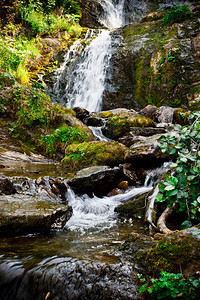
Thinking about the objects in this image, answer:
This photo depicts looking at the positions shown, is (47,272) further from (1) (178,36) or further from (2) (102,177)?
(1) (178,36)

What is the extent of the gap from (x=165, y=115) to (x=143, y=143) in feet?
12.8

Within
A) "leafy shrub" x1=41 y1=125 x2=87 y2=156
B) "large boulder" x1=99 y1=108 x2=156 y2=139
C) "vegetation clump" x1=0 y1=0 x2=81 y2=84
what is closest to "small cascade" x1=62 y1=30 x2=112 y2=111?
"vegetation clump" x1=0 y1=0 x2=81 y2=84

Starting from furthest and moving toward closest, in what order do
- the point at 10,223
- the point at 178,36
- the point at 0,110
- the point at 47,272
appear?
the point at 178,36 < the point at 0,110 < the point at 10,223 < the point at 47,272

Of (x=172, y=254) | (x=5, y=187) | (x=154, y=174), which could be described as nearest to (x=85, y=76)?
(x=154, y=174)

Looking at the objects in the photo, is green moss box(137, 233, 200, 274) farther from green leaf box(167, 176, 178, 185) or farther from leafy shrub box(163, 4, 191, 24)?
leafy shrub box(163, 4, 191, 24)

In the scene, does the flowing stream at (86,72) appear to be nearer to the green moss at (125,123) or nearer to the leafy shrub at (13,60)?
the leafy shrub at (13,60)

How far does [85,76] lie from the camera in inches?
480

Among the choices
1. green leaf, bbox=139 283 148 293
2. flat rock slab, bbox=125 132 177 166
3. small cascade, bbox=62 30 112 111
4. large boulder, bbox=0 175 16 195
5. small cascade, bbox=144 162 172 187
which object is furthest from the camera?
small cascade, bbox=62 30 112 111

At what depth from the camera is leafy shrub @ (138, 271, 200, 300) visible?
51.4 inches

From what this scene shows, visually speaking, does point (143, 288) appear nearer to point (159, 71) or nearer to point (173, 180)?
point (173, 180)

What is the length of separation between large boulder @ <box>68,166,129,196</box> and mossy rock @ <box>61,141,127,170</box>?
710 millimetres

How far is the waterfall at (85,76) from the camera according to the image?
37.9ft

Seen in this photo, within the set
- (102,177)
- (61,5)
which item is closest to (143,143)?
(102,177)

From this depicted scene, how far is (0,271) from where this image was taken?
1.84m
